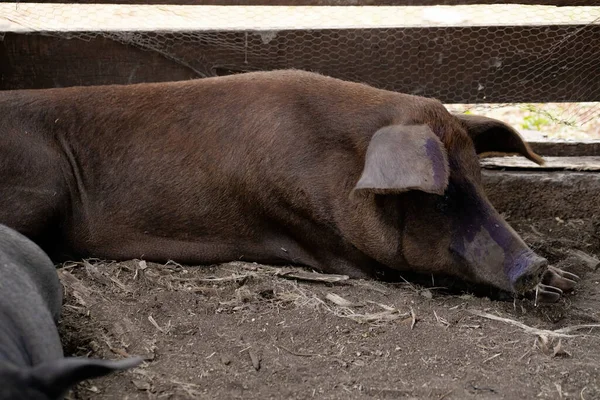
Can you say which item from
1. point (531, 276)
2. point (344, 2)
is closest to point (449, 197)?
point (531, 276)

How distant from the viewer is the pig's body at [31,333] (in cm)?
256

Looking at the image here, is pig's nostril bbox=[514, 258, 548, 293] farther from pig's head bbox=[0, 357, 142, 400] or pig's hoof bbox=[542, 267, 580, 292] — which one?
pig's head bbox=[0, 357, 142, 400]

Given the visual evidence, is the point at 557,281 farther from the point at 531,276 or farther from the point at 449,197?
the point at 449,197

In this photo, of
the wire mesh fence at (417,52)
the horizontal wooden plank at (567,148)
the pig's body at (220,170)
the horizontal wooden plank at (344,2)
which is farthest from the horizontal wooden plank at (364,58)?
the pig's body at (220,170)

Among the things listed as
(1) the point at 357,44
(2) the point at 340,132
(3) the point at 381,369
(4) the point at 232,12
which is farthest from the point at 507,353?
(4) the point at 232,12

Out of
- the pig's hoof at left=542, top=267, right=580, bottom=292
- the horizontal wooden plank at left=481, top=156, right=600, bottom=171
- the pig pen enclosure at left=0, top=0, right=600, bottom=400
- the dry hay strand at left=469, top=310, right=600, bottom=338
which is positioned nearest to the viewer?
the pig pen enclosure at left=0, top=0, right=600, bottom=400

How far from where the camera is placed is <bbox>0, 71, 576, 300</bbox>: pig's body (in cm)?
465

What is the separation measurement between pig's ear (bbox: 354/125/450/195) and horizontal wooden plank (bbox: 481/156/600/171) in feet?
4.62

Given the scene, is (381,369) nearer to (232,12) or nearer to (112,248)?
(112,248)

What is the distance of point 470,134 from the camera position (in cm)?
488

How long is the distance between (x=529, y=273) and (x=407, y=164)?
0.79 meters

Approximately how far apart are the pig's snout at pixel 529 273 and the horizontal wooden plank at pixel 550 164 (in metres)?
1.37

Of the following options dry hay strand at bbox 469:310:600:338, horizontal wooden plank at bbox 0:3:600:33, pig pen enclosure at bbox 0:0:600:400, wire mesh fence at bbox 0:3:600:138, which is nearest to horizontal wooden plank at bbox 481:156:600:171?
pig pen enclosure at bbox 0:0:600:400

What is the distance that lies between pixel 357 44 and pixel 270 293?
6.51 feet
